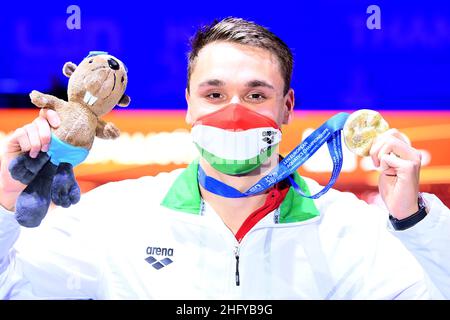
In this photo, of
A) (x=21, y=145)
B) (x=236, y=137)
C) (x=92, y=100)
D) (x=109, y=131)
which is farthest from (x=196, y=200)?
(x=21, y=145)

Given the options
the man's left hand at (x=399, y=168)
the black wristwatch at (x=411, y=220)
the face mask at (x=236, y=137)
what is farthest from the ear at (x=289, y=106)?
the black wristwatch at (x=411, y=220)

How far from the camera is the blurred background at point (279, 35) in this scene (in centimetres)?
210

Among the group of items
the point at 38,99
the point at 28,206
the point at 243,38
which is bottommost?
the point at 28,206

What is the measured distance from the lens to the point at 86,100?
1.90 m

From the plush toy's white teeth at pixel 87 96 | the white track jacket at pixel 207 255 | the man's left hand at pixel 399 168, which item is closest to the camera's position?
the man's left hand at pixel 399 168

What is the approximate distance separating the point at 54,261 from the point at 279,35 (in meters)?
1.07

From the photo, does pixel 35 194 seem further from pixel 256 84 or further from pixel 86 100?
pixel 256 84

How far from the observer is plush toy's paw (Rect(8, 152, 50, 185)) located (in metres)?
1.83

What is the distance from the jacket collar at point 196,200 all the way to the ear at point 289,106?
0.62ft

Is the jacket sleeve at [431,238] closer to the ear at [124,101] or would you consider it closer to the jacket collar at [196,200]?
the jacket collar at [196,200]

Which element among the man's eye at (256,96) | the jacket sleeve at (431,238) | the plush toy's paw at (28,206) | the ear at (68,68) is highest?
the ear at (68,68)
